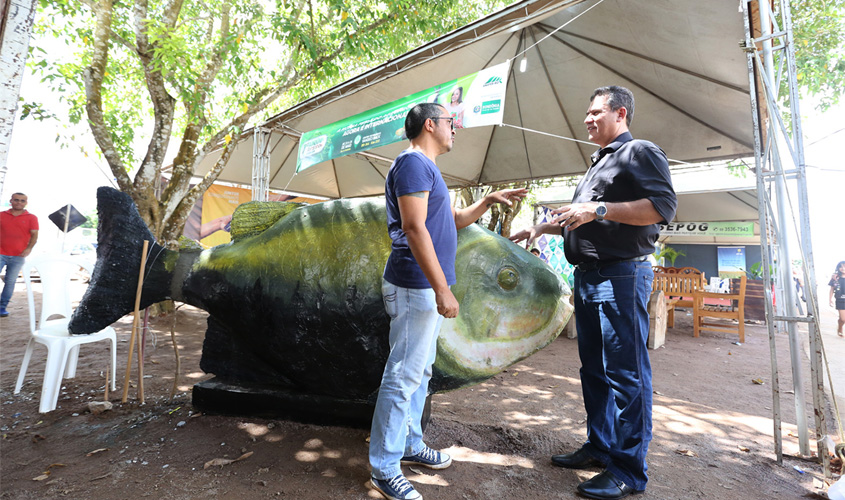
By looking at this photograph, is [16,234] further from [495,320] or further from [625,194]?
[625,194]

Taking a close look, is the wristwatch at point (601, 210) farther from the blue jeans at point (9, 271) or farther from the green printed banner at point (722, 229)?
the green printed banner at point (722, 229)

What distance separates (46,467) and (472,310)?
226 cm

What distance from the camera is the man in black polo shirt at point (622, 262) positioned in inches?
75.9

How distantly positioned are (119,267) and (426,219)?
6.79 feet

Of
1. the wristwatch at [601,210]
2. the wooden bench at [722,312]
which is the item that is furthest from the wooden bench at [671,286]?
the wristwatch at [601,210]

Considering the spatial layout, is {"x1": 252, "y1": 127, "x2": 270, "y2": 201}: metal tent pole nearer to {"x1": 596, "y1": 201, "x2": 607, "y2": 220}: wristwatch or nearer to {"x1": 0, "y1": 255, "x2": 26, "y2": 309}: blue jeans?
{"x1": 0, "y1": 255, "x2": 26, "y2": 309}: blue jeans

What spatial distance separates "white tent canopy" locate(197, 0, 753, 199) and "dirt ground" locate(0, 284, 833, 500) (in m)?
3.18

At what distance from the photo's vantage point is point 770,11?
2.62m

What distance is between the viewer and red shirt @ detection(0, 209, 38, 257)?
235 inches

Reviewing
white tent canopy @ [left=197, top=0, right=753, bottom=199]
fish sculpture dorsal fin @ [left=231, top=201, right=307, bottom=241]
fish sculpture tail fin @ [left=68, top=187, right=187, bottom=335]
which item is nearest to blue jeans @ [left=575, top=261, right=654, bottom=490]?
fish sculpture dorsal fin @ [left=231, top=201, right=307, bottom=241]

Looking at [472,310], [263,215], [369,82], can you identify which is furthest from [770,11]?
[369,82]

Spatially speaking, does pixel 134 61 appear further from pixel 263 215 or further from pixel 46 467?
pixel 46 467

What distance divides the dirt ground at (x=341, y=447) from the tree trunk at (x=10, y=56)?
155cm

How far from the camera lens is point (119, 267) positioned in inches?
104
